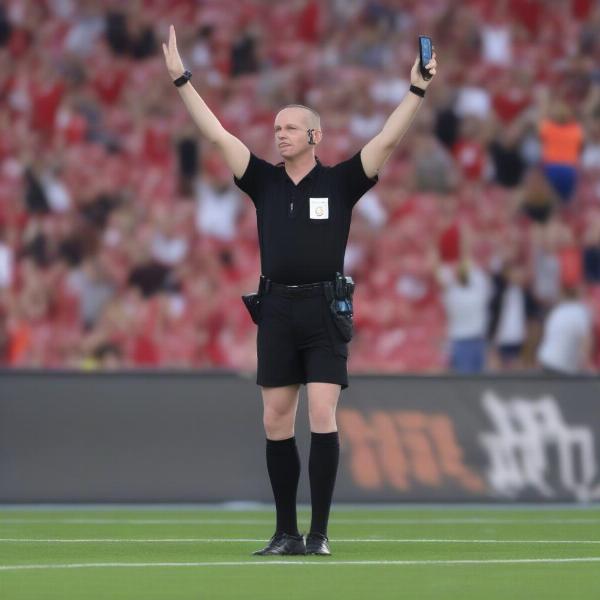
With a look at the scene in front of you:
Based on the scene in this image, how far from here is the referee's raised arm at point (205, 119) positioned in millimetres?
8820

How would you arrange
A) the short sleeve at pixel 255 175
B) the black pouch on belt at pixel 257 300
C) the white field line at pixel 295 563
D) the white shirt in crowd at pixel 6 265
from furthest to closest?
the white shirt in crowd at pixel 6 265, the short sleeve at pixel 255 175, the black pouch on belt at pixel 257 300, the white field line at pixel 295 563

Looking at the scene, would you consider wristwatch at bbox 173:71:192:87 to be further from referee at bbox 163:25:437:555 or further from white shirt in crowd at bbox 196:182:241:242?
white shirt in crowd at bbox 196:182:241:242

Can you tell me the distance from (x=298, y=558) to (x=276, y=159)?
12178 millimetres

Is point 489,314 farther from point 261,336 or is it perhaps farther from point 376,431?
point 261,336

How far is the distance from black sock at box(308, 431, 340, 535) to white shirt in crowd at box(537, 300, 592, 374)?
28.5 feet

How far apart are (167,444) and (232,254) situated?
5537 mm

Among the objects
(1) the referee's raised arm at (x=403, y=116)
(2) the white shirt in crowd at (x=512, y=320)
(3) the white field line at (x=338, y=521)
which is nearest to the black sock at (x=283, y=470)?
(1) the referee's raised arm at (x=403, y=116)

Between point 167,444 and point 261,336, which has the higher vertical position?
point 261,336

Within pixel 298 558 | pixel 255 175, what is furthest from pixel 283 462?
pixel 255 175

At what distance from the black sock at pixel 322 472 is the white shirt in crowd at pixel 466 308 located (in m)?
8.99

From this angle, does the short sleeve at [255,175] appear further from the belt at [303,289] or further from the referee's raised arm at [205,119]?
the belt at [303,289]

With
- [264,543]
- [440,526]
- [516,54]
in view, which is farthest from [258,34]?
[264,543]

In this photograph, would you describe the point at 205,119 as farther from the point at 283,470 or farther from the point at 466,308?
the point at 466,308

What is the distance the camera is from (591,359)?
18.6 metres
